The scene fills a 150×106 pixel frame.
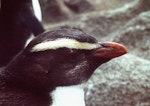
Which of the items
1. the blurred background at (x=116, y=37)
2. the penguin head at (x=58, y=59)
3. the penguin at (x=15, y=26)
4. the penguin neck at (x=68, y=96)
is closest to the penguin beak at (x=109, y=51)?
the penguin head at (x=58, y=59)

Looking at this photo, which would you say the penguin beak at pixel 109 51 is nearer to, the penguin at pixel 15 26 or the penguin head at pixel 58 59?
the penguin head at pixel 58 59

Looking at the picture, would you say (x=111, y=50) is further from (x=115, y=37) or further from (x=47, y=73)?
(x=115, y=37)

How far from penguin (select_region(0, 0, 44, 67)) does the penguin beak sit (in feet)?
4.63

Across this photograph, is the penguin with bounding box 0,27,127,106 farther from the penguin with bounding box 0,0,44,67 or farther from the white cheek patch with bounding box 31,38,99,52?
the penguin with bounding box 0,0,44,67

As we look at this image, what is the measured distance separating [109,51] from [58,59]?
0.85 ft

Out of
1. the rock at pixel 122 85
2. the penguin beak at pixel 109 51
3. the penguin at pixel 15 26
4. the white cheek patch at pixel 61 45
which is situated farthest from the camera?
the penguin at pixel 15 26

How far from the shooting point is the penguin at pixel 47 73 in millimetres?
2086

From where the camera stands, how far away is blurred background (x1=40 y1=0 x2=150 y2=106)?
10.6 feet

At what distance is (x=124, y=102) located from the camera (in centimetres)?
321

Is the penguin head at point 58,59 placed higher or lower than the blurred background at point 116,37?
lower

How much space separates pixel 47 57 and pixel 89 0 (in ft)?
11.4

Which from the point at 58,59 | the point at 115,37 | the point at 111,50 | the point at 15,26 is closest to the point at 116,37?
the point at 115,37

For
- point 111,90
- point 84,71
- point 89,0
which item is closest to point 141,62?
point 111,90

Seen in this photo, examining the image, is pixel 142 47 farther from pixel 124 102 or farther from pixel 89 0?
pixel 89 0
